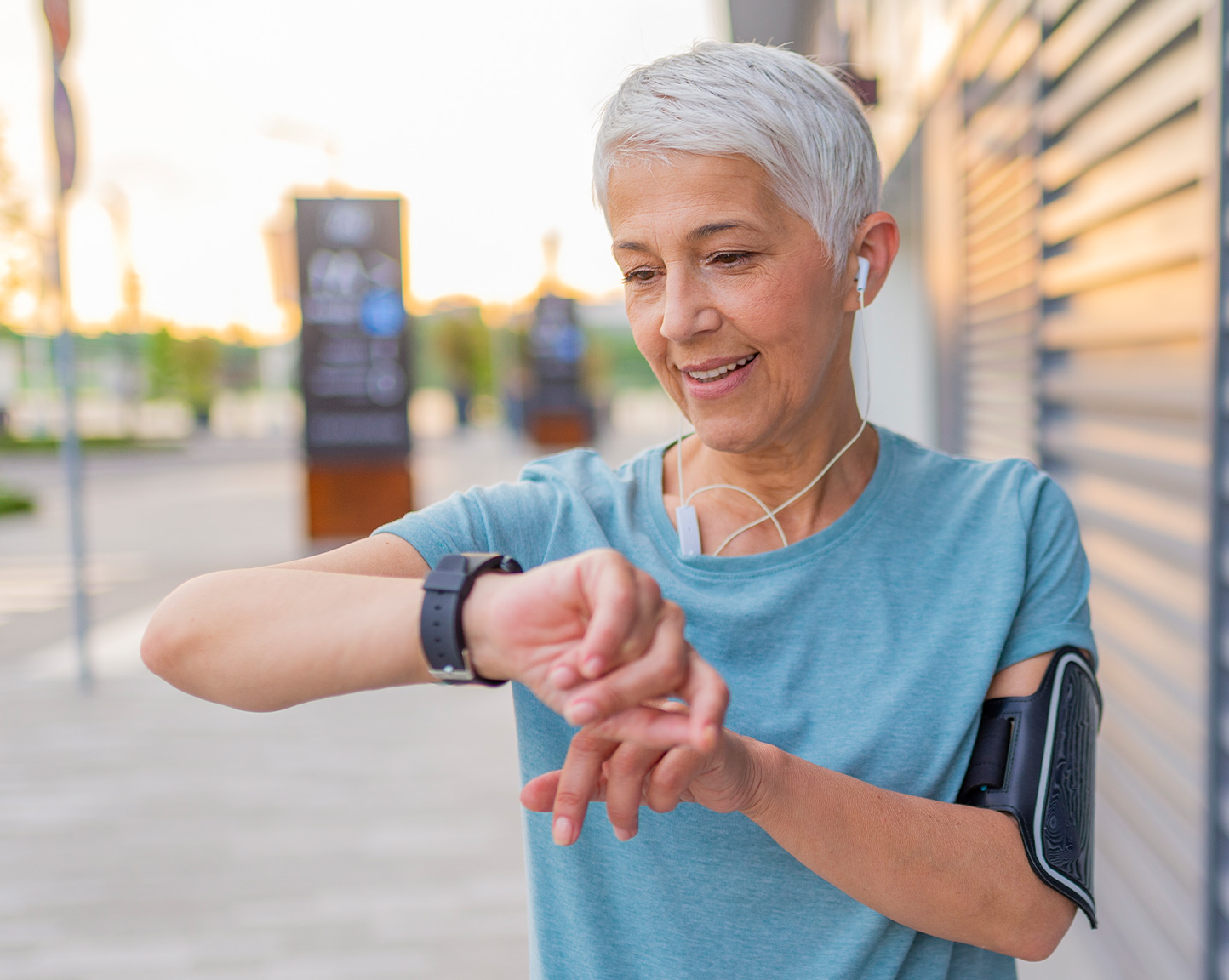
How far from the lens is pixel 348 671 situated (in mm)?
974

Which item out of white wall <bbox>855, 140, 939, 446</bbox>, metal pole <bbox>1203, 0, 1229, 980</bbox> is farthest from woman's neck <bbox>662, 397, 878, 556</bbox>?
white wall <bbox>855, 140, 939, 446</bbox>

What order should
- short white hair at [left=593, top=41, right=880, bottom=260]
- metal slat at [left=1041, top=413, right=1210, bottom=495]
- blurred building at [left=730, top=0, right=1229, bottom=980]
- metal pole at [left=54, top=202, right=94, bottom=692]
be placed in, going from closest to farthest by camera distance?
1. short white hair at [left=593, top=41, right=880, bottom=260]
2. blurred building at [left=730, top=0, right=1229, bottom=980]
3. metal slat at [left=1041, top=413, right=1210, bottom=495]
4. metal pole at [left=54, top=202, right=94, bottom=692]

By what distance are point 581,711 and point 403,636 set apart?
0.64 ft

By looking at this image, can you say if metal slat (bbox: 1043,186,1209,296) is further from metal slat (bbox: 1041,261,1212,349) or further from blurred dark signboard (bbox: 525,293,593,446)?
blurred dark signboard (bbox: 525,293,593,446)

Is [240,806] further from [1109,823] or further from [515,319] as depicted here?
[515,319]

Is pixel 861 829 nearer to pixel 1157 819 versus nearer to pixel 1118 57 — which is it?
pixel 1157 819

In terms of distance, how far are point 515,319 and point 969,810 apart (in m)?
29.8

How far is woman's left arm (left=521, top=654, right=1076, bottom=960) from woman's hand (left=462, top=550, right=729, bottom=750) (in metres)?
0.06

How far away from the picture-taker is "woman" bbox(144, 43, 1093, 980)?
100 cm

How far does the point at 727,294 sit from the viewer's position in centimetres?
118

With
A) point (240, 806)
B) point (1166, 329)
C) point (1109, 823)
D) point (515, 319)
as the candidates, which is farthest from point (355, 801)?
point (515, 319)

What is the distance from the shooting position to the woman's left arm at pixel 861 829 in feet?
3.14

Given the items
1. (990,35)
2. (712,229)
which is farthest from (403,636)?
(990,35)

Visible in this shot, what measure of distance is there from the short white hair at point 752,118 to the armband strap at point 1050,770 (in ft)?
1.83
